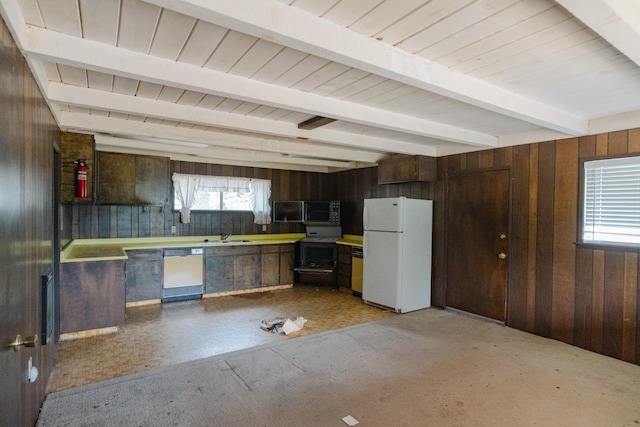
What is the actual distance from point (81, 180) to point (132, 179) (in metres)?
1.34

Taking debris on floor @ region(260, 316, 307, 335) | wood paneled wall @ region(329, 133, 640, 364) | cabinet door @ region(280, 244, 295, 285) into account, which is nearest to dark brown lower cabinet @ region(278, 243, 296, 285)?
cabinet door @ region(280, 244, 295, 285)

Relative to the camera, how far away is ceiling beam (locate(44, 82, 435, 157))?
252 centimetres

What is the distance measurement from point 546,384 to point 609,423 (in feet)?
1.66

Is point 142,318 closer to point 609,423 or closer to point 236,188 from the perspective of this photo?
point 236,188

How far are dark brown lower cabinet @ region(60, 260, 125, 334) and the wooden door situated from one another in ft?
13.6

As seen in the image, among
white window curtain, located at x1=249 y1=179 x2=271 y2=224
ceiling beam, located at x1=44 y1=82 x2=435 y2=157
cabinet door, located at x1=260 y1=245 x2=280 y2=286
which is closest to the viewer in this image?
ceiling beam, located at x1=44 y1=82 x2=435 y2=157

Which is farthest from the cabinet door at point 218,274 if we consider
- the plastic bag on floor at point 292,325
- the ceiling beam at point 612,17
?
the ceiling beam at point 612,17

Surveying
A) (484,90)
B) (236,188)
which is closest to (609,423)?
(484,90)

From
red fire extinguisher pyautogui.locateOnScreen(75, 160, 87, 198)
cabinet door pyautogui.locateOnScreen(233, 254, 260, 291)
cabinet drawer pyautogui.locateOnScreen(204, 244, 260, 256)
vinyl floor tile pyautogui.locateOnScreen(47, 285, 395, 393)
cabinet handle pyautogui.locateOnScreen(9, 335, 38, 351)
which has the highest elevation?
red fire extinguisher pyautogui.locateOnScreen(75, 160, 87, 198)

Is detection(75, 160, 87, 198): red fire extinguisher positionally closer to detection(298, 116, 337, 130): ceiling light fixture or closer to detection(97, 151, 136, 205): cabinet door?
detection(97, 151, 136, 205): cabinet door

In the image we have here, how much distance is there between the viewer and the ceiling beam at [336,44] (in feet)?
4.52

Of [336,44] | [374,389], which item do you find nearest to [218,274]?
[374,389]

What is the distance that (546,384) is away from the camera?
2773 millimetres

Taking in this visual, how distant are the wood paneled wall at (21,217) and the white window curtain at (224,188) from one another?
312cm
